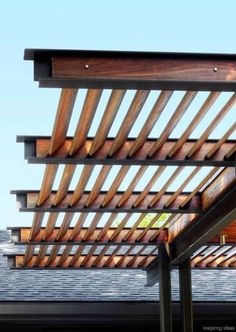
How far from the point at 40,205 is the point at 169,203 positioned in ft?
3.08

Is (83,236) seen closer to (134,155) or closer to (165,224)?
(165,224)

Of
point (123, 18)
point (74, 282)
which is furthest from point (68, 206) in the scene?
point (123, 18)

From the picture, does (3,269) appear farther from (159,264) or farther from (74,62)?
(74,62)

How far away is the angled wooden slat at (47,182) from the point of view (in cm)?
507

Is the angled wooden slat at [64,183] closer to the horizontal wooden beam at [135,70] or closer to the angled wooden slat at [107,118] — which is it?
the angled wooden slat at [107,118]

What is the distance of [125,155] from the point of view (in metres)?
Answer: 4.84

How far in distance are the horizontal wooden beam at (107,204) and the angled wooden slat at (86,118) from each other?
1.09 m

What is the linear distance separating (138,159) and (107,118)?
25.0 inches

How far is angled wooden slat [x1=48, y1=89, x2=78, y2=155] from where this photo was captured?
396 cm

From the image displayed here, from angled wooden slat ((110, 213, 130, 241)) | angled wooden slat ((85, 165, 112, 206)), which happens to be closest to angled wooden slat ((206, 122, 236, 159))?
angled wooden slat ((85, 165, 112, 206))

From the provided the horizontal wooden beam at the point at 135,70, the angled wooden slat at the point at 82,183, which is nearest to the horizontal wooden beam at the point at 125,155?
the angled wooden slat at the point at 82,183

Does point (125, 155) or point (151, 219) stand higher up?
point (151, 219)

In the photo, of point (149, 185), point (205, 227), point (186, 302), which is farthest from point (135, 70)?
point (186, 302)

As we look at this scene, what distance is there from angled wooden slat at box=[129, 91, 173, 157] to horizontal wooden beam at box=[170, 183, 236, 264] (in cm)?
93
